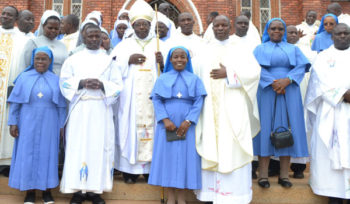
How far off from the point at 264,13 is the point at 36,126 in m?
8.69

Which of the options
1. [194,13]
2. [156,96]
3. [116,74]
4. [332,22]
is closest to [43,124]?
[116,74]

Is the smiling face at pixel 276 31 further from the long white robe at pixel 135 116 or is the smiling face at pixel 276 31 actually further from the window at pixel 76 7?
the window at pixel 76 7

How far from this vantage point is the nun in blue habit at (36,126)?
3893 millimetres

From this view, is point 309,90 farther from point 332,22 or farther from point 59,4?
point 59,4

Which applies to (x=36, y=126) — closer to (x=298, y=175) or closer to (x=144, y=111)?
(x=144, y=111)

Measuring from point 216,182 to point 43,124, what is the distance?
2.14 m

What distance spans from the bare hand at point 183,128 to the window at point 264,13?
780cm

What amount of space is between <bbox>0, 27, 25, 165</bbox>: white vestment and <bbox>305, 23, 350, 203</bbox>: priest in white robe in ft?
13.1

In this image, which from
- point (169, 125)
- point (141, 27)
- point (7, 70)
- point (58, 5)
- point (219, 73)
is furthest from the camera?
point (58, 5)

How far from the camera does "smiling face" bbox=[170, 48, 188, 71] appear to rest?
12.8 feet

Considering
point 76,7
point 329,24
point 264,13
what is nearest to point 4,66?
point 329,24

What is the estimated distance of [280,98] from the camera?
13.8 ft

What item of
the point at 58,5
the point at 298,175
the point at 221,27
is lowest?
the point at 298,175

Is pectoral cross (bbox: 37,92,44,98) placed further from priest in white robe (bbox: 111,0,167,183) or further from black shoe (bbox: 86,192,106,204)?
black shoe (bbox: 86,192,106,204)
